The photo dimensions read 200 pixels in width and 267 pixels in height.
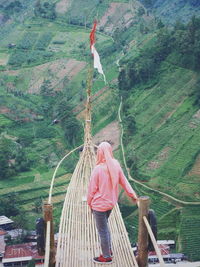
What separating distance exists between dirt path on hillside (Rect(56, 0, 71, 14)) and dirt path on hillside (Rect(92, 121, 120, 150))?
38.9 ft

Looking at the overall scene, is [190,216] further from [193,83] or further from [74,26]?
[74,26]

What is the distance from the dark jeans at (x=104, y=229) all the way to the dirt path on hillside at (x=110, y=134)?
13.6 m

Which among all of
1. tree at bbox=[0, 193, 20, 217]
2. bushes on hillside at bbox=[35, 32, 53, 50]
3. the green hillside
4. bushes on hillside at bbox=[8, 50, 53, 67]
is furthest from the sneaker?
bushes on hillside at bbox=[35, 32, 53, 50]

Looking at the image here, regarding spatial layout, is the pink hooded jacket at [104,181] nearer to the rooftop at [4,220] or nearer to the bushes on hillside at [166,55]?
the rooftop at [4,220]

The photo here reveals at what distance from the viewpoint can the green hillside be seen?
52.3 ft

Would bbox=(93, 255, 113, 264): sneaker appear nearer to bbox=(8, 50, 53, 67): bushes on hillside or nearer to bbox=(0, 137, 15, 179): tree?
bbox=(0, 137, 15, 179): tree

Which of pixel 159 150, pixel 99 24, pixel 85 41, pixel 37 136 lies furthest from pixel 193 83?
pixel 99 24

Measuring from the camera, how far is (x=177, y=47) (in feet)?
66.6

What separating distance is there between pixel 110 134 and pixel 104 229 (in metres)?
14.4

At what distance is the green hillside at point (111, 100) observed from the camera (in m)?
15.9

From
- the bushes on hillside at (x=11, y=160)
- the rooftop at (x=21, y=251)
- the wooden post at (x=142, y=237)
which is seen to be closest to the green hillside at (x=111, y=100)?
the bushes on hillside at (x=11, y=160)

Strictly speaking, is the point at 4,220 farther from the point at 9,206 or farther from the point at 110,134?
Answer: the point at 110,134

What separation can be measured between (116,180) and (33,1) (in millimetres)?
28887

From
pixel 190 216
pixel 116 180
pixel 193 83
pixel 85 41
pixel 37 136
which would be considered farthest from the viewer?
pixel 85 41
